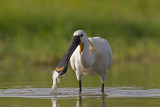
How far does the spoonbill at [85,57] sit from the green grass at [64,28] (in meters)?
6.25

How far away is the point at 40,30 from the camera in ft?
63.4

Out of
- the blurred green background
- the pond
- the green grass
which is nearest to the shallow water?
the pond

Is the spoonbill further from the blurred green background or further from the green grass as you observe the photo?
the green grass

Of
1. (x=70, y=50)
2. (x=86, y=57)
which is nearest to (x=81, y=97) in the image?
(x=86, y=57)

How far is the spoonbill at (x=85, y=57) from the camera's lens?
9984mm

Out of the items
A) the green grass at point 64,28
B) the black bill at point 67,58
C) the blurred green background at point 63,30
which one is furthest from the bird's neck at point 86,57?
the green grass at point 64,28

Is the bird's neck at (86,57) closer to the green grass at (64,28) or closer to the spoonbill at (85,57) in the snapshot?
the spoonbill at (85,57)

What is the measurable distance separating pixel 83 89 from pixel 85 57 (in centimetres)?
172

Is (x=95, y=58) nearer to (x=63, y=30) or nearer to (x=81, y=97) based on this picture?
(x=81, y=97)

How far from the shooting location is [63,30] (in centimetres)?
1925

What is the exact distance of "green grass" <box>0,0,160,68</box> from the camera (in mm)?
17594

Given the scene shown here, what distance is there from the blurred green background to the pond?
54cm

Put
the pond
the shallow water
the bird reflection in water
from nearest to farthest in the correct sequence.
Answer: the bird reflection in water → the shallow water → the pond

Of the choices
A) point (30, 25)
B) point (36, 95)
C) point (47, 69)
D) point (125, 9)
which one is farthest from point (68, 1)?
point (36, 95)
